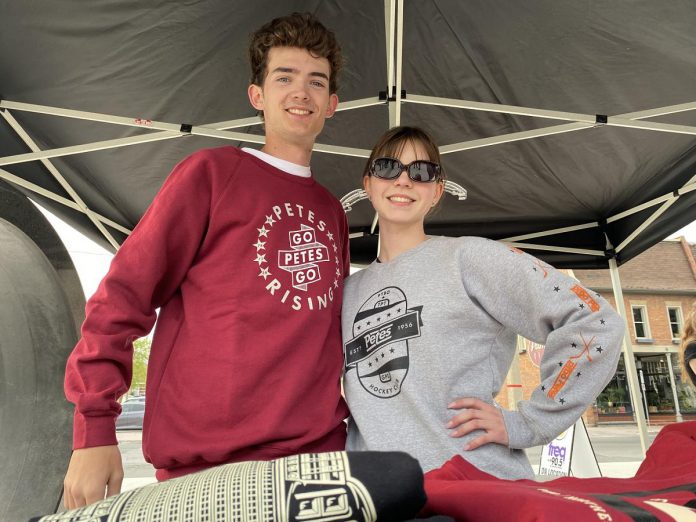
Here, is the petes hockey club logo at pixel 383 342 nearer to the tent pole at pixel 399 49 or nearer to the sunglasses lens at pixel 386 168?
the sunglasses lens at pixel 386 168

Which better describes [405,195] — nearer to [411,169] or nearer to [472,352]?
[411,169]

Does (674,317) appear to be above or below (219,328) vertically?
above

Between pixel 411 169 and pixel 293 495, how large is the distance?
121 centimetres

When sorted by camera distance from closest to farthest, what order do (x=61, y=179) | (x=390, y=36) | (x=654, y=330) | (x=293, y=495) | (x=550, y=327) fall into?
(x=293, y=495) < (x=550, y=327) < (x=390, y=36) < (x=61, y=179) < (x=654, y=330)

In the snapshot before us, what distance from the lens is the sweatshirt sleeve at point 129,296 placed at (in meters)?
1.12

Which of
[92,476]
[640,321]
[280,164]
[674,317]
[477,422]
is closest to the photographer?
[92,476]

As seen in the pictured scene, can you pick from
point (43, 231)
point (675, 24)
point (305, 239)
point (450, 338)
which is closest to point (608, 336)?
point (450, 338)

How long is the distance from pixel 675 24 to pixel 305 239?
219 cm

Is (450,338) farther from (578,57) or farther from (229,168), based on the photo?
(578,57)

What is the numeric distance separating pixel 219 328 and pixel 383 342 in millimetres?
385

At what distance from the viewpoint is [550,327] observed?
1.33m

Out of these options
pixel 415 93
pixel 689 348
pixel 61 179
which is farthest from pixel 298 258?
pixel 61 179

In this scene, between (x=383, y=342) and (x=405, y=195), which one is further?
(x=405, y=195)

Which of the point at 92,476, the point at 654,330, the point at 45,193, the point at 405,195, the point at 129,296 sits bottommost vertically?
the point at 92,476
